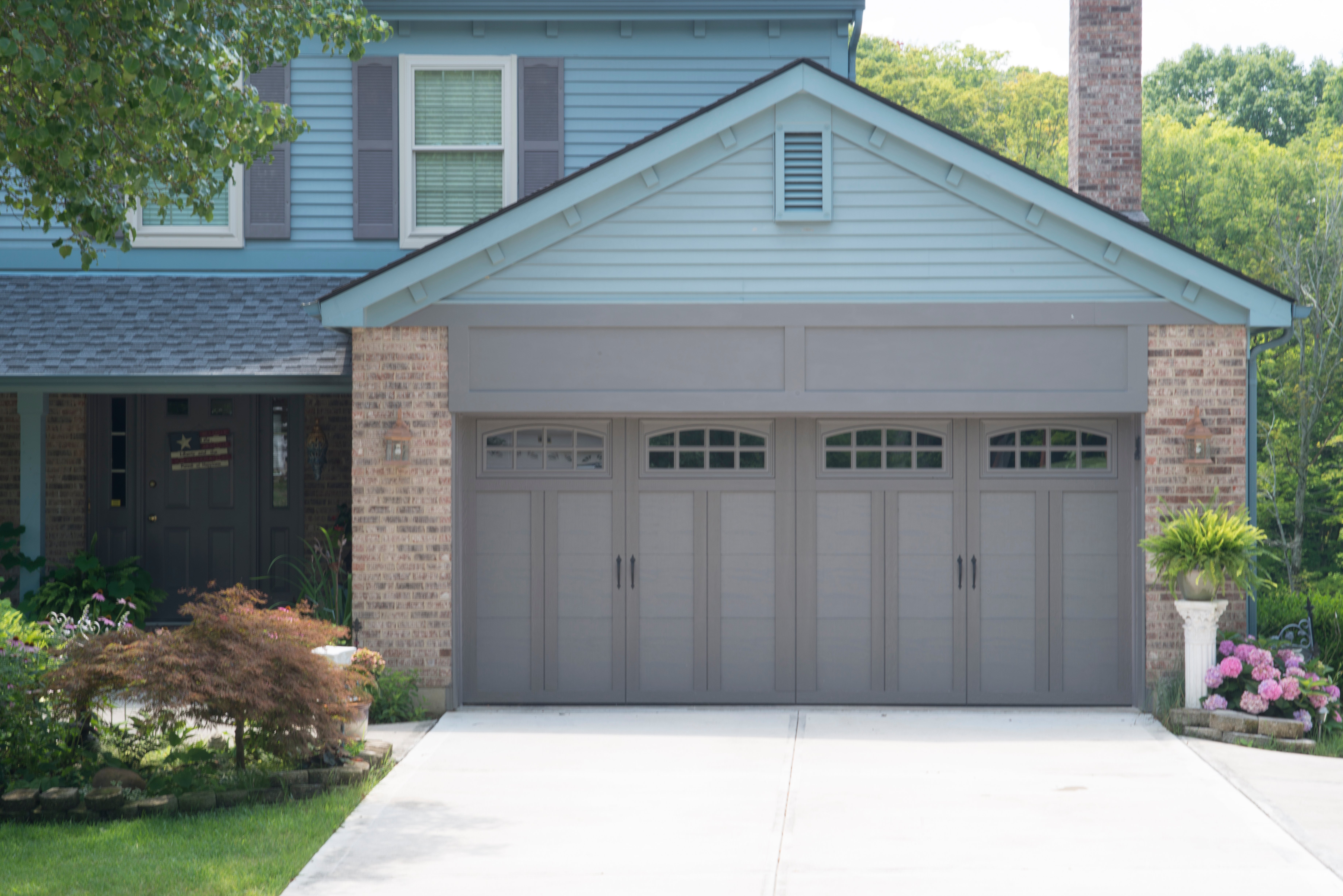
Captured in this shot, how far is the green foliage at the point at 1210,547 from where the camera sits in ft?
28.0

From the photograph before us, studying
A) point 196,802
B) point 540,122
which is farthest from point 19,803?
point 540,122

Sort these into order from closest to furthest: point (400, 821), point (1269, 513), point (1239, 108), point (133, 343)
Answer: point (400, 821) < point (133, 343) < point (1269, 513) < point (1239, 108)

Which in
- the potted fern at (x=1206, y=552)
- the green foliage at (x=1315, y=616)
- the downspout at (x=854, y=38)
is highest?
the downspout at (x=854, y=38)

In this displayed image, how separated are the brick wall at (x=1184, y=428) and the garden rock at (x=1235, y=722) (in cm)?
70

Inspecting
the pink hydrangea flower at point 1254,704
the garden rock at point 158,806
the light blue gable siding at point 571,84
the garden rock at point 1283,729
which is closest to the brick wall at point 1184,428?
the pink hydrangea flower at point 1254,704

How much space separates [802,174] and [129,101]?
188 inches

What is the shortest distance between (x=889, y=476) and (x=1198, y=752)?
2.95 m

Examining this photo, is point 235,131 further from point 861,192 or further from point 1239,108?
point 1239,108

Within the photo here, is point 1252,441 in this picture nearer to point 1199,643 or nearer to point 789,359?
point 1199,643

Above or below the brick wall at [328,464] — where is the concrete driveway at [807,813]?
below

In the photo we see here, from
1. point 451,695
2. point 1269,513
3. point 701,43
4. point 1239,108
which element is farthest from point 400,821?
point 1239,108

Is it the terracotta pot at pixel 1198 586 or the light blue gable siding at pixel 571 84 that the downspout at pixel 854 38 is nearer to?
the light blue gable siding at pixel 571 84

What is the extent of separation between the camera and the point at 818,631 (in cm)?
967

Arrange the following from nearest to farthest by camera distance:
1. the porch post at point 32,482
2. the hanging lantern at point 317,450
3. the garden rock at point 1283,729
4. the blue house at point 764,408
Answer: the garden rock at point 1283,729
the blue house at point 764,408
the porch post at point 32,482
the hanging lantern at point 317,450
